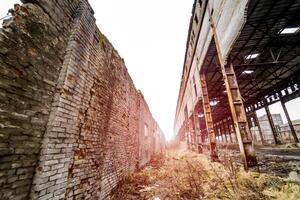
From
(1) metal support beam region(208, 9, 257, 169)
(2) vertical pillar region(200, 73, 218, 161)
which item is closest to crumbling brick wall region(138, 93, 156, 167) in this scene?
(2) vertical pillar region(200, 73, 218, 161)

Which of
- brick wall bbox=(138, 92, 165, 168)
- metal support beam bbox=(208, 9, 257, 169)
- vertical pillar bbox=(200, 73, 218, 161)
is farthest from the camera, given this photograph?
brick wall bbox=(138, 92, 165, 168)

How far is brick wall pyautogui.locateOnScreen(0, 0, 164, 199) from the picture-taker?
2.13m

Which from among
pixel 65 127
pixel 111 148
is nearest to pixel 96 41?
pixel 65 127

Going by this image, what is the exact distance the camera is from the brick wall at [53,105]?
2.13m

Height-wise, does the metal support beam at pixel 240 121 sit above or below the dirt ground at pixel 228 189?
above

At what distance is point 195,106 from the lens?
40.0 ft

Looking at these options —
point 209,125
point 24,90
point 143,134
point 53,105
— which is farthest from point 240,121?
point 143,134

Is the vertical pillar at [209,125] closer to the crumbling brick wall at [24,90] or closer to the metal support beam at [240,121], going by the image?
the metal support beam at [240,121]

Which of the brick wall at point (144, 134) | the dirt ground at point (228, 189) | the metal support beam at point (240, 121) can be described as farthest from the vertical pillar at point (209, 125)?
the brick wall at point (144, 134)

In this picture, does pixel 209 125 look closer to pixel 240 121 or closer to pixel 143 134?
pixel 240 121

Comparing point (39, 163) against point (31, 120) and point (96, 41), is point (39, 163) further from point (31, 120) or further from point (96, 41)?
point (96, 41)

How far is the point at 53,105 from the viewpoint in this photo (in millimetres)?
2805

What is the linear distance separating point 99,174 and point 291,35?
10401 millimetres

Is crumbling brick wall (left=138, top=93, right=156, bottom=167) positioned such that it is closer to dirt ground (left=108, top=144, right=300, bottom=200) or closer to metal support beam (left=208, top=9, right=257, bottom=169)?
dirt ground (left=108, top=144, right=300, bottom=200)
